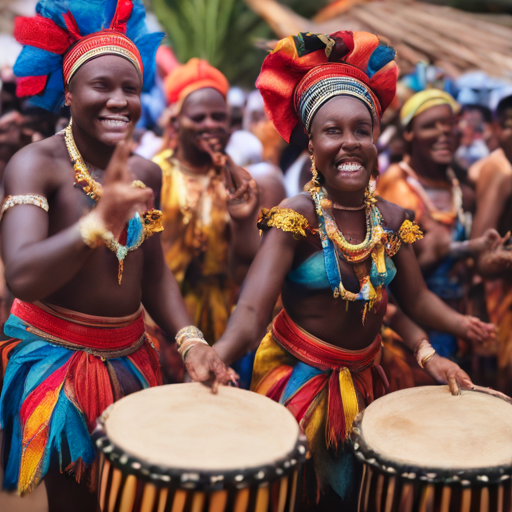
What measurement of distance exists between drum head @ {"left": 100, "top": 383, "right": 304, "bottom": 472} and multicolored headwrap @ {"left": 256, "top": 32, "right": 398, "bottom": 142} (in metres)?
1.16

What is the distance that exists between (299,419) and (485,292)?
2.86m

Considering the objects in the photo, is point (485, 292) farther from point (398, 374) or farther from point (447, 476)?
point (447, 476)

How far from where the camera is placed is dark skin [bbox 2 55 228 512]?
216cm

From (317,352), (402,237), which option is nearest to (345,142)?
(402,237)

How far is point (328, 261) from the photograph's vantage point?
8.82 ft

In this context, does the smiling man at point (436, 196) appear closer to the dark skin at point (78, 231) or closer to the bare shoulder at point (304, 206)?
the bare shoulder at point (304, 206)

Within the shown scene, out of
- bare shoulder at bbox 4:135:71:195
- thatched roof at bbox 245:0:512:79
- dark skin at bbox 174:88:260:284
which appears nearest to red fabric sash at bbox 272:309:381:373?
bare shoulder at bbox 4:135:71:195

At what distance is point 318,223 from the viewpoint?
2752 mm

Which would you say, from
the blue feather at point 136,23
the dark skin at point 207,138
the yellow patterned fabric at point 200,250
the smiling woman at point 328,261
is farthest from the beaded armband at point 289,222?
the yellow patterned fabric at point 200,250

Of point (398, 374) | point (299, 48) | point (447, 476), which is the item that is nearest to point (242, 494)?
point (447, 476)

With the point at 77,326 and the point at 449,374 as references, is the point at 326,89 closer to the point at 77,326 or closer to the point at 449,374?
the point at 449,374

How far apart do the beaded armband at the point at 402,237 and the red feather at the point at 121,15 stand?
4.45 feet

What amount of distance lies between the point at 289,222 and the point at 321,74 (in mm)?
612

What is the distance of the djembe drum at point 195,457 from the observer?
1.89 meters
